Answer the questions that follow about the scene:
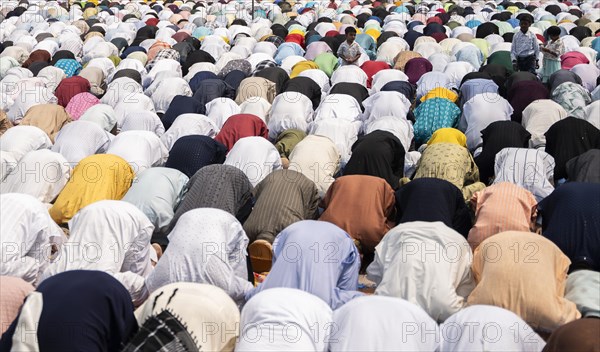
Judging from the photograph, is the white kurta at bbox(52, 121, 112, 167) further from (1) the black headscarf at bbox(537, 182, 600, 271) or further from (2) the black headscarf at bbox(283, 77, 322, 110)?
(1) the black headscarf at bbox(537, 182, 600, 271)

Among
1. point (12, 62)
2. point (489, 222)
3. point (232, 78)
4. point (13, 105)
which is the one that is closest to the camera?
point (489, 222)

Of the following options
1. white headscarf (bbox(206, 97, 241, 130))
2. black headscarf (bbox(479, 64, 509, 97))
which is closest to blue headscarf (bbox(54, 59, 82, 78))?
white headscarf (bbox(206, 97, 241, 130))

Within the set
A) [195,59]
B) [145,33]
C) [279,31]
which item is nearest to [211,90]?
[195,59]

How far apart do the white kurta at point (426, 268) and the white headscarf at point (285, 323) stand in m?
0.45

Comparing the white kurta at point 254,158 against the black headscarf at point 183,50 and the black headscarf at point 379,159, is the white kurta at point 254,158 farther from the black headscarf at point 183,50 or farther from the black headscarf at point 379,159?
the black headscarf at point 183,50

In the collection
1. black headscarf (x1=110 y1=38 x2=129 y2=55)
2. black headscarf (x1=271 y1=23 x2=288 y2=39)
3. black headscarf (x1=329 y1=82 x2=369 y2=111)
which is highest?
black headscarf (x1=329 y1=82 x2=369 y2=111)

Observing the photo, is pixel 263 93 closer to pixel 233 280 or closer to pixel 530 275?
pixel 233 280

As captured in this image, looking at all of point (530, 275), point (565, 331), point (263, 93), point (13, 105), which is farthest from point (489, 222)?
point (13, 105)

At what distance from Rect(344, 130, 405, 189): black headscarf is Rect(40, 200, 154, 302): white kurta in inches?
64.5

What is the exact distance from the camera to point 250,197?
4859 mm

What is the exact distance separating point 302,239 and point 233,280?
40 cm

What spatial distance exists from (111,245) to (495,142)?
289cm

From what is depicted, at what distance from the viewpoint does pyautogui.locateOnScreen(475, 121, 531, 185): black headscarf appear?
5352mm

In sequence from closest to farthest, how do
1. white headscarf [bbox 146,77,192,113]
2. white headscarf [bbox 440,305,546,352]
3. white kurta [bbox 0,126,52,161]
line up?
white headscarf [bbox 440,305,546,352], white kurta [bbox 0,126,52,161], white headscarf [bbox 146,77,192,113]
